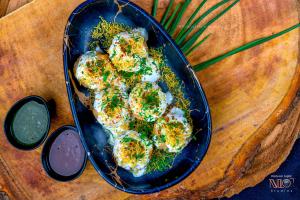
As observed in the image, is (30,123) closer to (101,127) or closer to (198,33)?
(101,127)

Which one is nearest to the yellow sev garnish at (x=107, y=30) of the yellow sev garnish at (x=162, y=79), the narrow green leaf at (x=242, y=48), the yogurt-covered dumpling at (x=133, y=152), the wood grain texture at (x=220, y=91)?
the yellow sev garnish at (x=162, y=79)

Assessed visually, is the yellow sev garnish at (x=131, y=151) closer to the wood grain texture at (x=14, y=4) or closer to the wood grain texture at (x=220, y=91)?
the wood grain texture at (x=220, y=91)

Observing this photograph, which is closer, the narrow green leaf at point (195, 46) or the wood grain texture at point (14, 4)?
the narrow green leaf at point (195, 46)

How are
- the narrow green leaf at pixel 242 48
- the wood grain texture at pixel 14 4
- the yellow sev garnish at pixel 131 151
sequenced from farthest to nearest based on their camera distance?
the wood grain texture at pixel 14 4 < the narrow green leaf at pixel 242 48 < the yellow sev garnish at pixel 131 151

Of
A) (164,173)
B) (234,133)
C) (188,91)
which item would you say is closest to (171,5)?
(188,91)

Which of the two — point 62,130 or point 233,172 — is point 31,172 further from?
point 233,172

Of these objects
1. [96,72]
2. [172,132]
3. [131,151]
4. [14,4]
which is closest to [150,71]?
[96,72]

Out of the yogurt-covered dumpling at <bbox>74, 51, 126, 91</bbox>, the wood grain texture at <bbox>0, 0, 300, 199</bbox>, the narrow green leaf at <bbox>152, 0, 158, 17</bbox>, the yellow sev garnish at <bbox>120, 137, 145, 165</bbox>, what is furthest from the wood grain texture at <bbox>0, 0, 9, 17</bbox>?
the yellow sev garnish at <bbox>120, 137, 145, 165</bbox>
